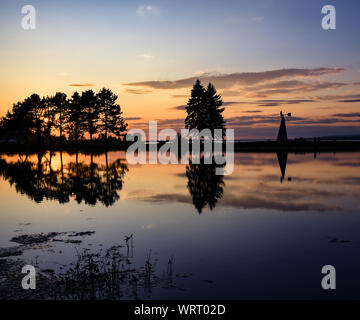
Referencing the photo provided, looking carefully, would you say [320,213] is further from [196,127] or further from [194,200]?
[196,127]

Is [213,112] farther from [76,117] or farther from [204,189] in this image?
[204,189]

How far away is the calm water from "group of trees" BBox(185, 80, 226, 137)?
5946 centimetres

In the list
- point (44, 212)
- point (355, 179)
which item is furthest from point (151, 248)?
point (355, 179)

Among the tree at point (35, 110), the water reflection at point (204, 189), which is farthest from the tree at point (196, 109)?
the water reflection at point (204, 189)

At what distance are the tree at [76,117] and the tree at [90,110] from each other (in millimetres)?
1011

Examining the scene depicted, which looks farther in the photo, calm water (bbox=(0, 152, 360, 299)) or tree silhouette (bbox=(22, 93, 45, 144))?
tree silhouette (bbox=(22, 93, 45, 144))

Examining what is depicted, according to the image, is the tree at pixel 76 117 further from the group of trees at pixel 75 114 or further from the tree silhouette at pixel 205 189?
the tree silhouette at pixel 205 189

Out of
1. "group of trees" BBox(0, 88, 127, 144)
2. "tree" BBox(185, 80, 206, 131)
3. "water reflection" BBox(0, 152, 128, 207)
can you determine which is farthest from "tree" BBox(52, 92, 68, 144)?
"water reflection" BBox(0, 152, 128, 207)

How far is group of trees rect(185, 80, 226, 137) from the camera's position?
88812mm

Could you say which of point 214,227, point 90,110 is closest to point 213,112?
point 90,110

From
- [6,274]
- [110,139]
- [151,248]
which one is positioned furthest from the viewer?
[110,139]

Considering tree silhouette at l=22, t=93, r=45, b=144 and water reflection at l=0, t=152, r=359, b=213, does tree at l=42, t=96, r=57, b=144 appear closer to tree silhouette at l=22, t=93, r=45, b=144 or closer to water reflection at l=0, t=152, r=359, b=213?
tree silhouette at l=22, t=93, r=45, b=144
